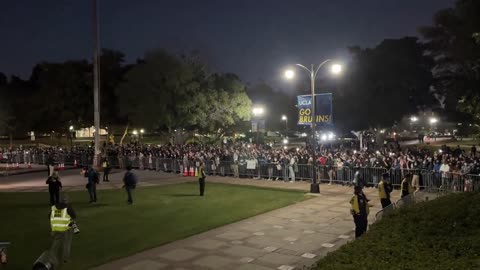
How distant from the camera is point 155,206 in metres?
18.1

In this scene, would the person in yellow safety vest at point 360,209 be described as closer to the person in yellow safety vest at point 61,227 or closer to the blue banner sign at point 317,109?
the person in yellow safety vest at point 61,227

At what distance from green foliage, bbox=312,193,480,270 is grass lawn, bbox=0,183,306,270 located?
617 centimetres

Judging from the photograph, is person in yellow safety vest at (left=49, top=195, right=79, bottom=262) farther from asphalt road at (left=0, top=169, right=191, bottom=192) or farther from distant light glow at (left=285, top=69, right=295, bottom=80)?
asphalt road at (left=0, top=169, right=191, bottom=192)

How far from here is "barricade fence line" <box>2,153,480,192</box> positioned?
19.2m

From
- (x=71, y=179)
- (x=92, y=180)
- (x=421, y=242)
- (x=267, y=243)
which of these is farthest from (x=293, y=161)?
(x=421, y=242)

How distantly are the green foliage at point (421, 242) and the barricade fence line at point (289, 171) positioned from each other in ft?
28.2

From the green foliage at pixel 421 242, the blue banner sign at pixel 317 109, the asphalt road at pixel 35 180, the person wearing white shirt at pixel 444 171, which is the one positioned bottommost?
the asphalt road at pixel 35 180

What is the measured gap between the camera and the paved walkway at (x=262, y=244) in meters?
10.5

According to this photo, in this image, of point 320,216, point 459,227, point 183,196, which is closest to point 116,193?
point 183,196

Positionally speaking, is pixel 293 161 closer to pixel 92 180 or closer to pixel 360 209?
pixel 92 180

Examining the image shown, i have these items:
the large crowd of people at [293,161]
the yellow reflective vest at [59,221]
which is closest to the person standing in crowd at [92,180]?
the large crowd of people at [293,161]

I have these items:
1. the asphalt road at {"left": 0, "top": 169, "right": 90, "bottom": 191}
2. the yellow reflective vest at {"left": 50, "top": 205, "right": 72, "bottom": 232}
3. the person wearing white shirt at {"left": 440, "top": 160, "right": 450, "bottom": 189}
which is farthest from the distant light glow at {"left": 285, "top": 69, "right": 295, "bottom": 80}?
the asphalt road at {"left": 0, "top": 169, "right": 90, "bottom": 191}

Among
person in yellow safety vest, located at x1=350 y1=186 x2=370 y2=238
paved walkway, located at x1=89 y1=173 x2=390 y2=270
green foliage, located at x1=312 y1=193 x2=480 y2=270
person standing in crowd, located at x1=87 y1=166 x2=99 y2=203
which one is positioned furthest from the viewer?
person standing in crowd, located at x1=87 y1=166 x2=99 y2=203

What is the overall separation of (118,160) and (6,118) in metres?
26.3
